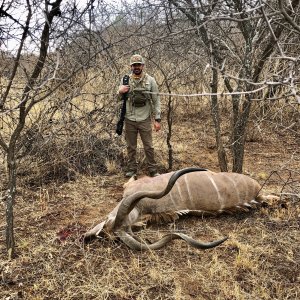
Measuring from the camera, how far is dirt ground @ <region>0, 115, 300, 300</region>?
10.9 feet

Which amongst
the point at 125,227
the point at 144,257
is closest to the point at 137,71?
the point at 125,227

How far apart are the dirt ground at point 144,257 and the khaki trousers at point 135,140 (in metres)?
0.85

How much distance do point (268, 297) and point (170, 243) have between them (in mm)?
1098

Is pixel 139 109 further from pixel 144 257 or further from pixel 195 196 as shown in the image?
pixel 144 257

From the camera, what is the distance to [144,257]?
3.81 m

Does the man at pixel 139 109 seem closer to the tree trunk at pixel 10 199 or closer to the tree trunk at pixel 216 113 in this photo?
the tree trunk at pixel 216 113

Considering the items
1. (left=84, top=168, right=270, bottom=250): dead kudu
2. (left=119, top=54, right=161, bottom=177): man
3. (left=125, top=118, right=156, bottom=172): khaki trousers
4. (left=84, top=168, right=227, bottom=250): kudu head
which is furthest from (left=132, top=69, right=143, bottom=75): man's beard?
(left=84, top=168, right=227, bottom=250): kudu head

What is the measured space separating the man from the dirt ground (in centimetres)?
90

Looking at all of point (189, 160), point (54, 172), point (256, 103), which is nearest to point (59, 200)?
point (54, 172)

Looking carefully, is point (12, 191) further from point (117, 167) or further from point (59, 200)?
point (117, 167)

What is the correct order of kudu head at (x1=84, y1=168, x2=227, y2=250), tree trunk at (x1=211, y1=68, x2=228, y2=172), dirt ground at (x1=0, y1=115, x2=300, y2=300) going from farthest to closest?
tree trunk at (x1=211, y1=68, x2=228, y2=172) < kudu head at (x1=84, y1=168, x2=227, y2=250) < dirt ground at (x1=0, y1=115, x2=300, y2=300)

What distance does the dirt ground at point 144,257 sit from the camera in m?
3.31

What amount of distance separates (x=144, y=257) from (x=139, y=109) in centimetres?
256

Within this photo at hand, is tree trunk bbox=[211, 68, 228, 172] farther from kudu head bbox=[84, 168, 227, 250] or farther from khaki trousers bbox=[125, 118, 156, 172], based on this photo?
kudu head bbox=[84, 168, 227, 250]
